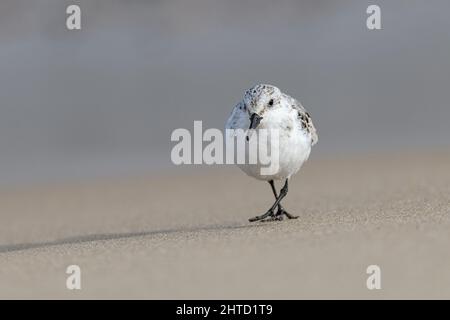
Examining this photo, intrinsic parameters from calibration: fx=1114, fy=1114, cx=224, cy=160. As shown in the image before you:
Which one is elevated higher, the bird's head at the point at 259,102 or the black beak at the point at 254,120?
the bird's head at the point at 259,102

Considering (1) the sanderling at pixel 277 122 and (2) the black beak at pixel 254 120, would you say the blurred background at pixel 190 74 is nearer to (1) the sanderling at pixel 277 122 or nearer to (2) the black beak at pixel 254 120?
(1) the sanderling at pixel 277 122

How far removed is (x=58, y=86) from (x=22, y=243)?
534 centimetres

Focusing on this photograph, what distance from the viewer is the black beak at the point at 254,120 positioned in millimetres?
7344

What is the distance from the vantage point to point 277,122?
755 centimetres

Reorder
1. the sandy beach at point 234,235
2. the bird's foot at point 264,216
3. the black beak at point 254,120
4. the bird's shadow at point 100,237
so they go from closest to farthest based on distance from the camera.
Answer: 1. the sandy beach at point 234,235
2. the black beak at point 254,120
3. the bird's shadow at point 100,237
4. the bird's foot at point 264,216

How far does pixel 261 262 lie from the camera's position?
6.10m

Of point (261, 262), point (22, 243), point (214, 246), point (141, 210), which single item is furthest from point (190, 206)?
point (261, 262)

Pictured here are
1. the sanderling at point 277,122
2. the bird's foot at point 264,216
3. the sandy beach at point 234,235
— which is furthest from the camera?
the bird's foot at point 264,216

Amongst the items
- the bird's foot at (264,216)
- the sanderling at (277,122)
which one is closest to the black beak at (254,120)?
the sanderling at (277,122)

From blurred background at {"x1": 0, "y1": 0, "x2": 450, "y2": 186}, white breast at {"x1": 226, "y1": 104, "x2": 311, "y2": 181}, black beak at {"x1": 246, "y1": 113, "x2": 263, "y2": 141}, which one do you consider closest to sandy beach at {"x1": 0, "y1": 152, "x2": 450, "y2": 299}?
white breast at {"x1": 226, "y1": 104, "x2": 311, "y2": 181}

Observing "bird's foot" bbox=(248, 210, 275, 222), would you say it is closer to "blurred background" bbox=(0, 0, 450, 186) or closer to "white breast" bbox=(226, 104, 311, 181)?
"white breast" bbox=(226, 104, 311, 181)

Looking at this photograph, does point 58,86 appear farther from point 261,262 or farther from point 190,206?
A: point 261,262

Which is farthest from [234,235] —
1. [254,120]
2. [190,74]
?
[190,74]

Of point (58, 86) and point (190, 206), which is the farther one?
point (58, 86)
